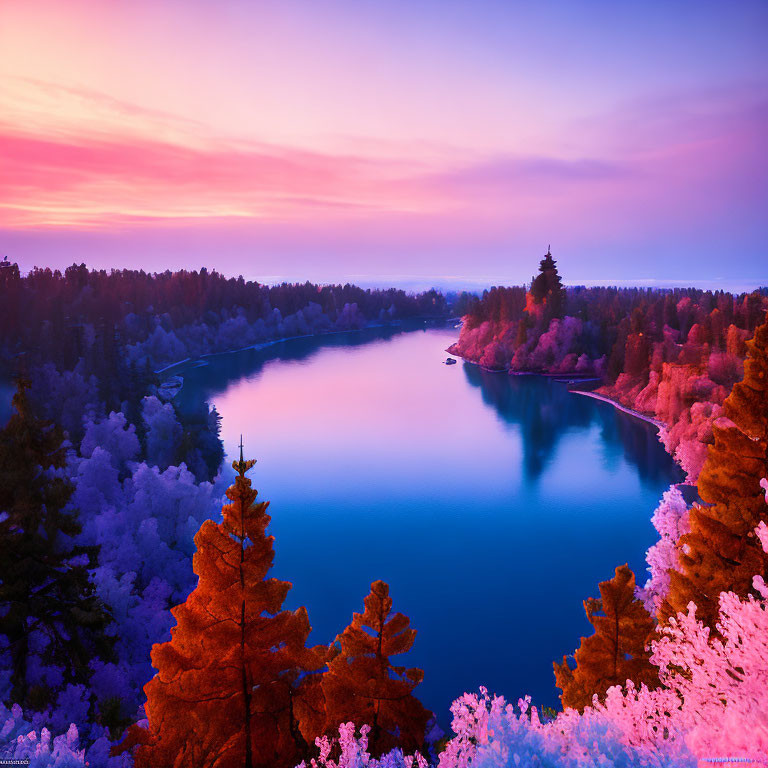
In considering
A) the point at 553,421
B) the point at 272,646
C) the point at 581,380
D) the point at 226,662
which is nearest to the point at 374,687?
the point at 272,646

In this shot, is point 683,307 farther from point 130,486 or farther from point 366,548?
point 130,486

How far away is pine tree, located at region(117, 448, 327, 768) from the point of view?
11.9 m

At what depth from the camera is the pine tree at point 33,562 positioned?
16.6m

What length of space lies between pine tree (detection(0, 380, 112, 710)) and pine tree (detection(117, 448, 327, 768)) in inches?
268

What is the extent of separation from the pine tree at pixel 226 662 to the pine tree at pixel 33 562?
6811 mm

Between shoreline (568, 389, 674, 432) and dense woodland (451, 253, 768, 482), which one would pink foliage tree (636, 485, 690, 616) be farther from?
shoreline (568, 389, 674, 432)

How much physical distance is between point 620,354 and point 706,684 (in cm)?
→ 9496

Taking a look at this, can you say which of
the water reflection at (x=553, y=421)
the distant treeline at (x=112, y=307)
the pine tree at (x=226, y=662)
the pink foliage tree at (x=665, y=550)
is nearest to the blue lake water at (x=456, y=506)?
the water reflection at (x=553, y=421)

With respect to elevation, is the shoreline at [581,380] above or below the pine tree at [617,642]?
below

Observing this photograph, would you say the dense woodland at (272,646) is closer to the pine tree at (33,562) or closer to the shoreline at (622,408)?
the pine tree at (33,562)

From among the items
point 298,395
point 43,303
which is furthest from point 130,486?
point 43,303

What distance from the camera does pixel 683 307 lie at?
138m

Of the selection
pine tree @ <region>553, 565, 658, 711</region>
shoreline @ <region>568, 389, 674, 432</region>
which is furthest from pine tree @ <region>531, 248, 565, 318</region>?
→ pine tree @ <region>553, 565, 658, 711</region>

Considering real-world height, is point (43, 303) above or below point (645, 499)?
above
